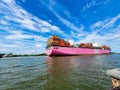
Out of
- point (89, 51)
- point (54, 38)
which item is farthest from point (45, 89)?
point (89, 51)

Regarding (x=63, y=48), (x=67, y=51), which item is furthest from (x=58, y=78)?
(x=67, y=51)

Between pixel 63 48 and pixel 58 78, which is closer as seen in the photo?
pixel 58 78

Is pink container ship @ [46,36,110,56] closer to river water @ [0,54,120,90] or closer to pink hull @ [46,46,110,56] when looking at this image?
pink hull @ [46,46,110,56]

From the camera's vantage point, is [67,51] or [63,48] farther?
[67,51]

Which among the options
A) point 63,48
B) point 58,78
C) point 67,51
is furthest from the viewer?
point 67,51

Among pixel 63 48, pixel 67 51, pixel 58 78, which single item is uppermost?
pixel 63 48

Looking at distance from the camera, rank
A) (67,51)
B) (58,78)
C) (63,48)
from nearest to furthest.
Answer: (58,78), (63,48), (67,51)

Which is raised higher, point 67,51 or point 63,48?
point 63,48

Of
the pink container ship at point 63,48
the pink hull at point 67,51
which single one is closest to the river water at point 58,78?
the pink hull at point 67,51

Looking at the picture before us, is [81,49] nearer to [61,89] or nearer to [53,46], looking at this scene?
[53,46]

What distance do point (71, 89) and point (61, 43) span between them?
48478 millimetres

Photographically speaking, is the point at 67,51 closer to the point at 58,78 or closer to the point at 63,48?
the point at 63,48

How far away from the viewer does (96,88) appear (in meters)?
6.11

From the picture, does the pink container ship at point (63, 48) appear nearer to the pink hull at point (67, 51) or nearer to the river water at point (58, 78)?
the pink hull at point (67, 51)
